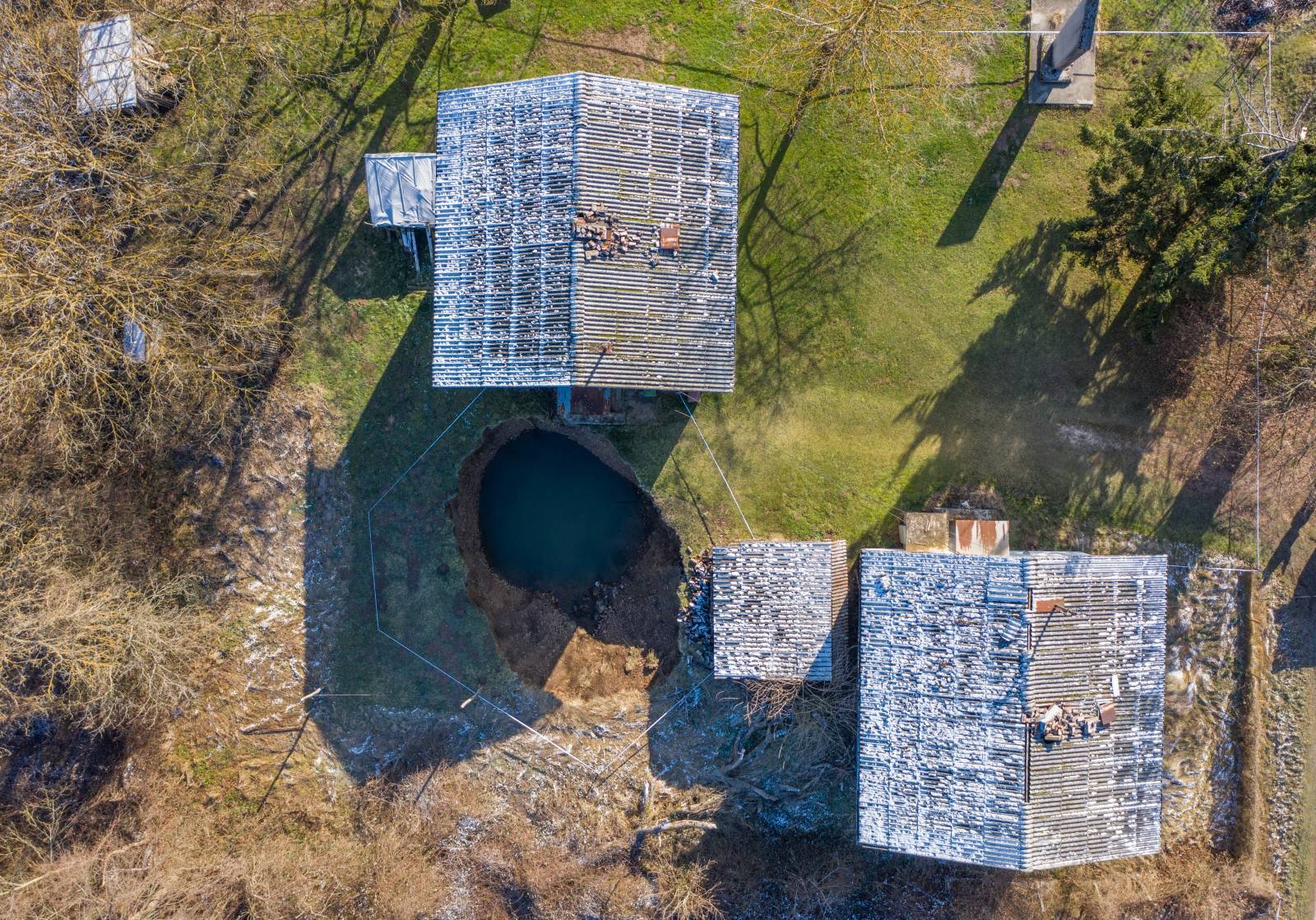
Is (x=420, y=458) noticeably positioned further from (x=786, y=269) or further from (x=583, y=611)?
(x=786, y=269)

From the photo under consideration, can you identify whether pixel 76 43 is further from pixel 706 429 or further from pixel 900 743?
pixel 900 743

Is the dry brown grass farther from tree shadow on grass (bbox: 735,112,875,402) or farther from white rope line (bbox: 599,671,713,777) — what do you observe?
tree shadow on grass (bbox: 735,112,875,402)

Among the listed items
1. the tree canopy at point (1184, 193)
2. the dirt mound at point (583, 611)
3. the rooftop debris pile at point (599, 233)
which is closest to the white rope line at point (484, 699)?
the dirt mound at point (583, 611)

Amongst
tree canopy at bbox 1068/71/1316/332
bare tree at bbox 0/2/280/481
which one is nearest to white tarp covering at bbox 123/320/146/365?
bare tree at bbox 0/2/280/481

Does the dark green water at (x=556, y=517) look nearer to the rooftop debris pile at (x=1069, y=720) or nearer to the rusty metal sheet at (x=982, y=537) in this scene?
the rusty metal sheet at (x=982, y=537)

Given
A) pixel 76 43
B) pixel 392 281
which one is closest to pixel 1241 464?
pixel 392 281
